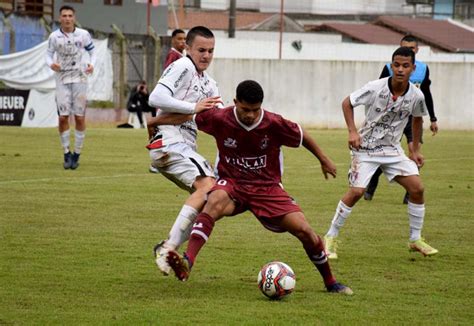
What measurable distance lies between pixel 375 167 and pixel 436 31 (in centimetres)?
4465

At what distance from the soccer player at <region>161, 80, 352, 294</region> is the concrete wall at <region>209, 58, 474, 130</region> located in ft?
92.9

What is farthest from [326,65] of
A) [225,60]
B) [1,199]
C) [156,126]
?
[156,126]

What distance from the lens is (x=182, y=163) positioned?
9.05 metres

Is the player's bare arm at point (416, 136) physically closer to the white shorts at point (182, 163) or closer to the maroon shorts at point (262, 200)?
the white shorts at point (182, 163)

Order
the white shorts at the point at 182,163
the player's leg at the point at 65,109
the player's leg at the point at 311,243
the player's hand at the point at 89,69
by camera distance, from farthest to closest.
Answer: the player's leg at the point at 65,109
the player's hand at the point at 89,69
the white shorts at the point at 182,163
the player's leg at the point at 311,243

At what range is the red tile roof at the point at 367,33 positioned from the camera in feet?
173

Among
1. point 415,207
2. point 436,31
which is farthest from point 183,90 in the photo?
point 436,31

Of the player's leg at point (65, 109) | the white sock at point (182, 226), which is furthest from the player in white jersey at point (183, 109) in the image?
the player's leg at point (65, 109)

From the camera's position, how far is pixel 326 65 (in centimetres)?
3741

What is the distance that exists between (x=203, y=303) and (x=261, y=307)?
400 mm

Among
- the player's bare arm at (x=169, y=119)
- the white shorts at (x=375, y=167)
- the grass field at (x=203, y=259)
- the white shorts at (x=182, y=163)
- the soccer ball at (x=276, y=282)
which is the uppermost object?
the player's bare arm at (x=169, y=119)

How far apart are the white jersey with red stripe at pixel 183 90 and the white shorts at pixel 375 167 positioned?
1731mm

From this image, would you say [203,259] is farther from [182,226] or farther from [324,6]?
[324,6]

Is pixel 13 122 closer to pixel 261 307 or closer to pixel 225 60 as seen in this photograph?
pixel 225 60
